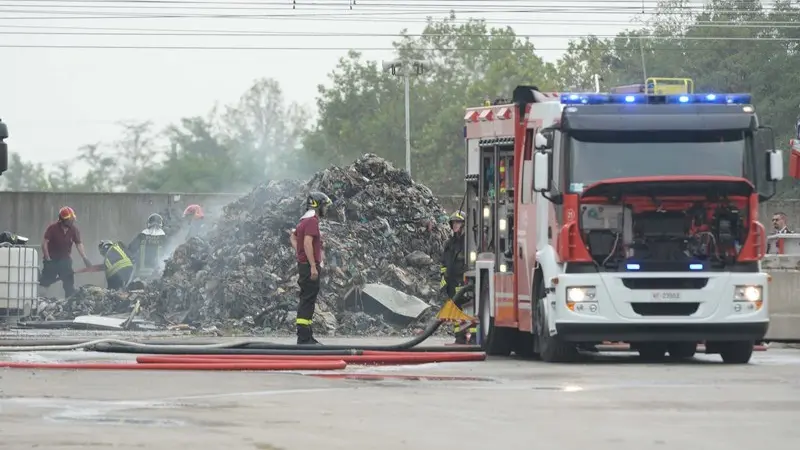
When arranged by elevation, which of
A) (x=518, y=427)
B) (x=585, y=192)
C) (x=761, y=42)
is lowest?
(x=518, y=427)

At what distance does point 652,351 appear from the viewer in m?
21.5

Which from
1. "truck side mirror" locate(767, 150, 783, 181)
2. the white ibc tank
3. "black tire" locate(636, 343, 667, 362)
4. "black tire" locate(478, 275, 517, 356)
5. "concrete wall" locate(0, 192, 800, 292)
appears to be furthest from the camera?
"concrete wall" locate(0, 192, 800, 292)

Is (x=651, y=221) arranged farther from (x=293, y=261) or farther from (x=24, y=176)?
(x=24, y=176)

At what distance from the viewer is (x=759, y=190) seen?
63.1ft

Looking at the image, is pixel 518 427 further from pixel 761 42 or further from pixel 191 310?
pixel 761 42

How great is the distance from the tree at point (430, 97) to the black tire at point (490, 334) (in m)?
66.9

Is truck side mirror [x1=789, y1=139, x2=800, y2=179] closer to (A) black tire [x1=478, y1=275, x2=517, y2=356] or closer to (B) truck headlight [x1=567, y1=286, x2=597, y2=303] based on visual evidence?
(A) black tire [x1=478, y1=275, x2=517, y2=356]

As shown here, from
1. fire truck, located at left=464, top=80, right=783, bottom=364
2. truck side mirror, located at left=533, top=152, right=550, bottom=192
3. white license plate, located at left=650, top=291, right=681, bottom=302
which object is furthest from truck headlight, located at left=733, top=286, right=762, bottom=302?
truck side mirror, located at left=533, top=152, right=550, bottom=192

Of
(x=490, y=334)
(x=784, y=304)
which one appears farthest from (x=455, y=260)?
(x=784, y=304)

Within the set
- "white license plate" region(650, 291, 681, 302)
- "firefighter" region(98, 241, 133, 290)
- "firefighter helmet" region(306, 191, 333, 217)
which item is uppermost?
"firefighter helmet" region(306, 191, 333, 217)

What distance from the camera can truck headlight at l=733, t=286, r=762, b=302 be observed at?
63.1ft

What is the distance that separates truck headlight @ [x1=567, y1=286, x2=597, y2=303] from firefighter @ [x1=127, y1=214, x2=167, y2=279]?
1588 cm

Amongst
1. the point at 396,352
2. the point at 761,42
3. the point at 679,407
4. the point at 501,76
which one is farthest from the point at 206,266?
the point at 501,76

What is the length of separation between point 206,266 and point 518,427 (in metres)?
20.2
